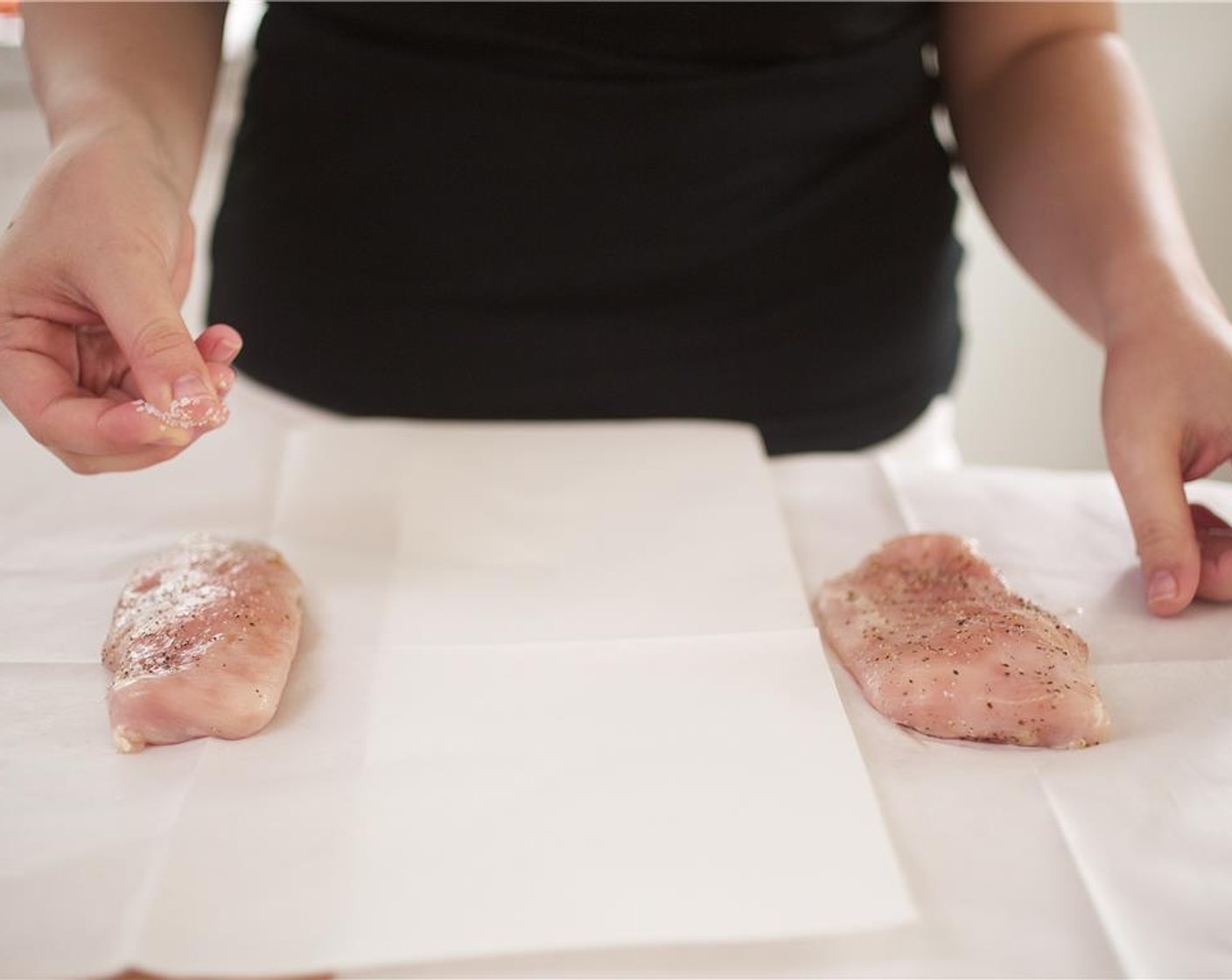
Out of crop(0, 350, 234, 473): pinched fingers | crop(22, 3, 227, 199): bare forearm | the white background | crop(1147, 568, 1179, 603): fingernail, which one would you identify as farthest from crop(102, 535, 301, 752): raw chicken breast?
the white background

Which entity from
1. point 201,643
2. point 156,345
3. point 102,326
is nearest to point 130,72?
point 102,326

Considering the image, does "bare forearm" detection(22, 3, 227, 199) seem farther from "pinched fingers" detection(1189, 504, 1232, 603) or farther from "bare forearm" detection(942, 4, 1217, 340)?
"pinched fingers" detection(1189, 504, 1232, 603)

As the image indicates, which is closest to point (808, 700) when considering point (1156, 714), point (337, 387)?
point (1156, 714)

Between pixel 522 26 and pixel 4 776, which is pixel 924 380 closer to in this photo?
pixel 522 26

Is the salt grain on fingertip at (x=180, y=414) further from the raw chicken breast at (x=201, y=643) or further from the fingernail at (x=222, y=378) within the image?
the raw chicken breast at (x=201, y=643)

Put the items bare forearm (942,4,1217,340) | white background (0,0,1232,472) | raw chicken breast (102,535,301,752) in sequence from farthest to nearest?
1. white background (0,0,1232,472)
2. bare forearm (942,4,1217,340)
3. raw chicken breast (102,535,301,752)

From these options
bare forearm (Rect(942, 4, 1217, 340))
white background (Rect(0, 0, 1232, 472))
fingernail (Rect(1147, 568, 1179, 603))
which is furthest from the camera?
white background (Rect(0, 0, 1232, 472))
